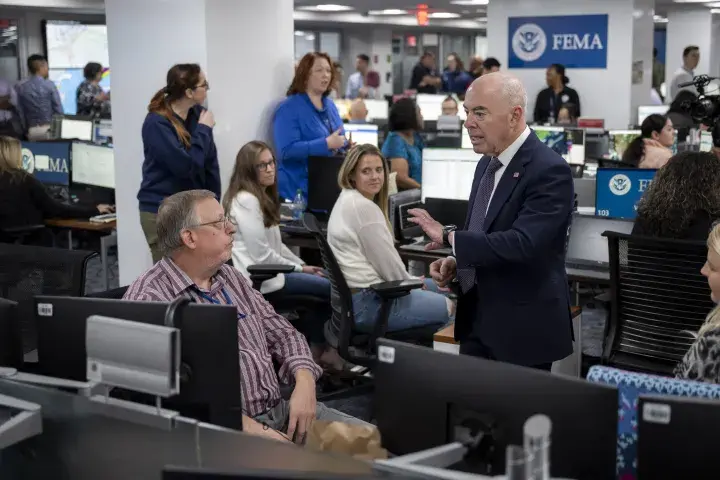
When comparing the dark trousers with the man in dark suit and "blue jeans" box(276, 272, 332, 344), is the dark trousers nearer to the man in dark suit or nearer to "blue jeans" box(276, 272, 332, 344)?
the man in dark suit

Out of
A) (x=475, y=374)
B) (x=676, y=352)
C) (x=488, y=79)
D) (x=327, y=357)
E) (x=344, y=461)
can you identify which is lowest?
(x=327, y=357)

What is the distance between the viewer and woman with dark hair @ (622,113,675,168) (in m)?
6.24

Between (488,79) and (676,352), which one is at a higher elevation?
(488,79)

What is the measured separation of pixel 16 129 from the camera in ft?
41.0

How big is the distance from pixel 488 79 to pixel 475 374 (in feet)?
4.86

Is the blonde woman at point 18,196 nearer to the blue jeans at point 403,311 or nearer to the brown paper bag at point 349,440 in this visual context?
the blue jeans at point 403,311

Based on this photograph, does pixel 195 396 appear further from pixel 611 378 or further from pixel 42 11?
pixel 42 11

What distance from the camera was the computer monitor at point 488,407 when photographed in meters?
1.59

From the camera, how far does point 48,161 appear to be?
24.0 feet

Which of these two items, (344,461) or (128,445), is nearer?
(344,461)

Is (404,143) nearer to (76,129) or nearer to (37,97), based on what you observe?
(76,129)

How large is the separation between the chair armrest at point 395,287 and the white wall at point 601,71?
8723mm


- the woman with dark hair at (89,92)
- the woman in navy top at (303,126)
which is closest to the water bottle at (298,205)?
the woman in navy top at (303,126)

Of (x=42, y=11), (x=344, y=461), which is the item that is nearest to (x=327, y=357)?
(x=344, y=461)
